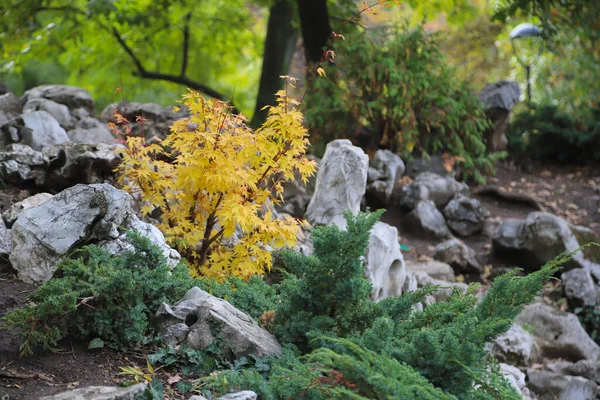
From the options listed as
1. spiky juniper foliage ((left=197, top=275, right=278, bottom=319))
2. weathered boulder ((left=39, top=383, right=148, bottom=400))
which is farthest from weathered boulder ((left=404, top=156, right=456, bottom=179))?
weathered boulder ((left=39, top=383, right=148, bottom=400))

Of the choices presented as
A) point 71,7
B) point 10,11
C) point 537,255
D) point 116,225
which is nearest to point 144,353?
point 116,225

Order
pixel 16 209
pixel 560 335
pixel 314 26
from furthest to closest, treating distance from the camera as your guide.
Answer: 1. pixel 314 26
2. pixel 560 335
3. pixel 16 209

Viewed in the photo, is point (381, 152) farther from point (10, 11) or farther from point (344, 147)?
point (10, 11)

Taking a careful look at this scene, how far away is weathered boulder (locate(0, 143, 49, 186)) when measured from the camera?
6.89 m

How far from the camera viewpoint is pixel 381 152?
10.9 metres

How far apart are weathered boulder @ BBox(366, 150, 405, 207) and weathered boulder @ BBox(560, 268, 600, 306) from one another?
8.83 feet

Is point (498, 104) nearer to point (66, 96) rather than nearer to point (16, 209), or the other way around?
point (66, 96)

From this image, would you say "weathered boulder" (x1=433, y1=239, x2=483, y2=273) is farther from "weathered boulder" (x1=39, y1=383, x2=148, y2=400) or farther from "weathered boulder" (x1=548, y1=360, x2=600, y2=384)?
"weathered boulder" (x1=39, y1=383, x2=148, y2=400)

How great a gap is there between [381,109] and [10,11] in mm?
5924

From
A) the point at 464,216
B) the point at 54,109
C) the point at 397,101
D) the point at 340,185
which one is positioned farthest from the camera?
the point at 397,101

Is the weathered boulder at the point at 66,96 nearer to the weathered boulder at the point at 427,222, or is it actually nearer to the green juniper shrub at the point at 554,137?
the weathered boulder at the point at 427,222

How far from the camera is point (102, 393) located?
3.69 m

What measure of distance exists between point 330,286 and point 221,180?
1.37 meters

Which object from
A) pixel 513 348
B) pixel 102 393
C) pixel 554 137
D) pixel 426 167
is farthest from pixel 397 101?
pixel 102 393
